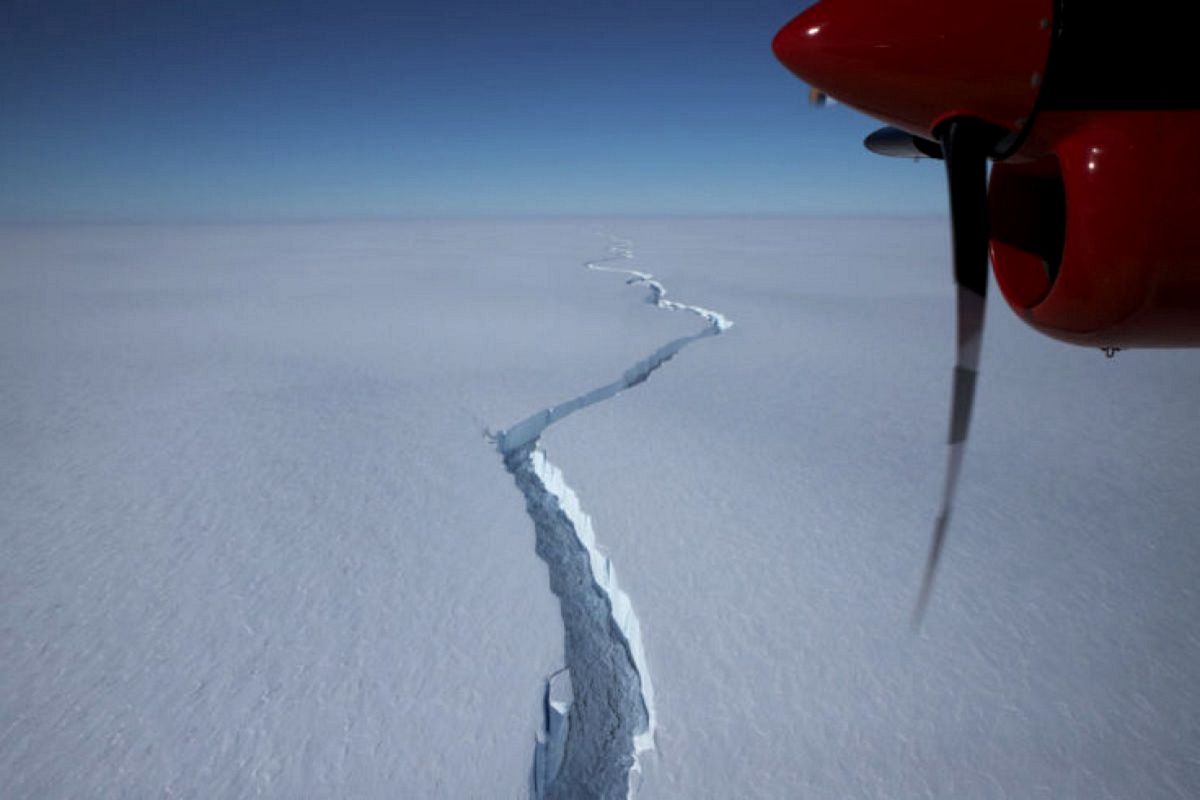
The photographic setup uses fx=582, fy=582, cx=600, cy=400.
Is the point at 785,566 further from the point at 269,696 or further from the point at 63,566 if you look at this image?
the point at 63,566

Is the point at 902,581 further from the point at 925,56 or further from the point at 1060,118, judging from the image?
the point at 925,56

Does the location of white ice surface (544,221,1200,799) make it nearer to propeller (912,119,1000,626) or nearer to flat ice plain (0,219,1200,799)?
flat ice plain (0,219,1200,799)

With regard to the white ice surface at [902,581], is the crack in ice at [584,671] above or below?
below

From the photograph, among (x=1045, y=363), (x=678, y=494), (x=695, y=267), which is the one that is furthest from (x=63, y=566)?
(x=695, y=267)

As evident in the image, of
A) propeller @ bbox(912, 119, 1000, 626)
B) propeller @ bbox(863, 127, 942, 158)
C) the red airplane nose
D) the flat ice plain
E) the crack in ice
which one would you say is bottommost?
the crack in ice

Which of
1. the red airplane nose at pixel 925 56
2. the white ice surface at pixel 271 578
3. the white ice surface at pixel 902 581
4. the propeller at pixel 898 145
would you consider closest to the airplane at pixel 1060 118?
the red airplane nose at pixel 925 56

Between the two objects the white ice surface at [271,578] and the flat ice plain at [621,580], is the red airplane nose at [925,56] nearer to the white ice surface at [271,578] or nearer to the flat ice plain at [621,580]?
the flat ice plain at [621,580]

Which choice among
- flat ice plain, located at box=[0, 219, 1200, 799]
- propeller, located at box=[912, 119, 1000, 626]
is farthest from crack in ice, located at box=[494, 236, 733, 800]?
propeller, located at box=[912, 119, 1000, 626]
